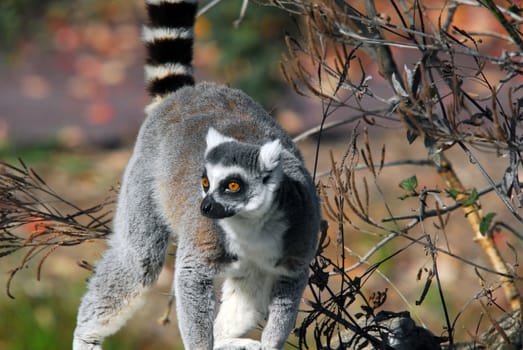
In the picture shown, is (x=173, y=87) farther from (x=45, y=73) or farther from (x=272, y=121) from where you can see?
(x=45, y=73)

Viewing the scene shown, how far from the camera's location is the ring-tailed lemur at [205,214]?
3404 mm

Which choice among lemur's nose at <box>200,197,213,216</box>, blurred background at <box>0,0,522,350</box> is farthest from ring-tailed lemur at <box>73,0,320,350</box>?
blurred background at <box>0,0,522,350</box>

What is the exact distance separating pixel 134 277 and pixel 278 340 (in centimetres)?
77

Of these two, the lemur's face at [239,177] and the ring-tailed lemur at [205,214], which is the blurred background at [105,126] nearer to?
the ring-tailed lemur at [205,214]

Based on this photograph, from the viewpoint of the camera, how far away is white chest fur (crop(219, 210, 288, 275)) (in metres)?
3.46

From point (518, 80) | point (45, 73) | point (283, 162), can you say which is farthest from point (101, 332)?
point (45, 73)

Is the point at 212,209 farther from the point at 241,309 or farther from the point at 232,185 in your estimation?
the point at 241,309

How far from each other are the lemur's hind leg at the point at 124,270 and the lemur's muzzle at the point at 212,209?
0.78m

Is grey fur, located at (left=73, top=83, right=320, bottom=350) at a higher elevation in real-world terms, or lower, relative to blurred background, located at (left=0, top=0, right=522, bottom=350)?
higher

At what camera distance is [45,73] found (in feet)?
39.8

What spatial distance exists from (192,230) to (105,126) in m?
6.84

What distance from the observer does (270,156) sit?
3.35 metres

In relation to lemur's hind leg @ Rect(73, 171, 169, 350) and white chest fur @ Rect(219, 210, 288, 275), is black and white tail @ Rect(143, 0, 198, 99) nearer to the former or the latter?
lemur's hind leg @ Rect(73, 171, 169, 350)

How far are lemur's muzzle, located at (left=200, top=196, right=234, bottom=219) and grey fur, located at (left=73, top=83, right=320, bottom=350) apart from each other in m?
0.20
